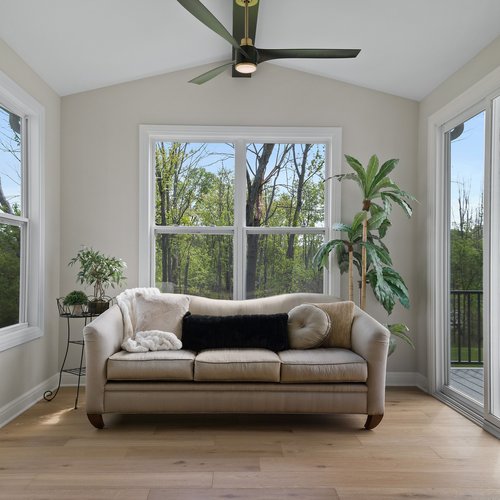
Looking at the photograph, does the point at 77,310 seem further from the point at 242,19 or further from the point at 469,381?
the point at 469,381

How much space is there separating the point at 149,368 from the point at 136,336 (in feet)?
1.46

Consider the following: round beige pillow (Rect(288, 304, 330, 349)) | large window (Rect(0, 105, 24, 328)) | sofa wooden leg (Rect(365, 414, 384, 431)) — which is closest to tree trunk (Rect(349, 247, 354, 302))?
round beige pillow (Rect(288, 304, 330, 349))

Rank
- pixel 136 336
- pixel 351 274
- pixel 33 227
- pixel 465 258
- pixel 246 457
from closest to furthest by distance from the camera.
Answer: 1. pixel 246 457
2. pixel 136 336
3. pixel 465 258
4. pixel 33 227
5. pixel 351 274

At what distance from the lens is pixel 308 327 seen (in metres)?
3.88

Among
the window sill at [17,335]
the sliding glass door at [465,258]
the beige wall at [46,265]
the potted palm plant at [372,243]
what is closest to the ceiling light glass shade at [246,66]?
the potted palm plant at [372,243]

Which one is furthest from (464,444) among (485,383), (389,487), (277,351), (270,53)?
(270,53)

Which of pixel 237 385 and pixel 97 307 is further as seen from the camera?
pixel 97 307

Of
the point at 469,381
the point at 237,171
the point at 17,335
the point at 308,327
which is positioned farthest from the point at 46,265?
the point at 469,381

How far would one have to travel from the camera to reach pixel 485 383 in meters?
3.58

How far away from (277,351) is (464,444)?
53.2 inches

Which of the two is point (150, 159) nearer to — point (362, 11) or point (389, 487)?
point (362, 11)

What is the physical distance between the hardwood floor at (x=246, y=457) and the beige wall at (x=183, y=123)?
1.43 metres

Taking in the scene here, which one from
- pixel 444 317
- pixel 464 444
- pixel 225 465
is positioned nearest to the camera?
pixel 225 465

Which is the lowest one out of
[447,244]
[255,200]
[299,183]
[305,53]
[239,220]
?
[447,244]
